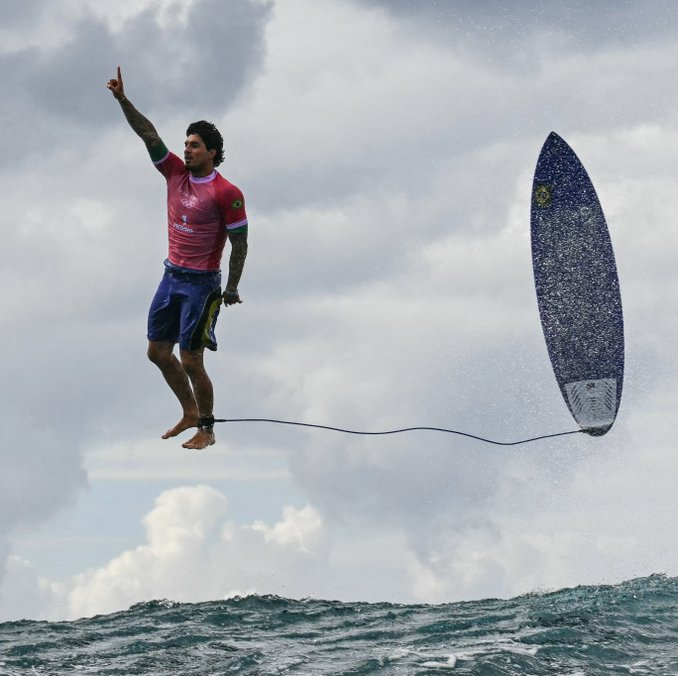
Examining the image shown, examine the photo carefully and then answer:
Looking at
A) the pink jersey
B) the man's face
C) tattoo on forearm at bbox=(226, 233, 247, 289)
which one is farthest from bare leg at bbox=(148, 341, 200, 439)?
the man's face

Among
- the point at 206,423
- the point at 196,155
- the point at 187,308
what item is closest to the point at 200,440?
the point at 206,423

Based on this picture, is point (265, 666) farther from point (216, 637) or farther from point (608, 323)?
point (608, 323)

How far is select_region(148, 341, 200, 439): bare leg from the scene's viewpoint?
50.6ft

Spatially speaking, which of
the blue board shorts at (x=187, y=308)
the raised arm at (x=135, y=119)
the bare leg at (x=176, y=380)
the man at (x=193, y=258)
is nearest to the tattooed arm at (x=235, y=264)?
the man at (x=193, y=258)

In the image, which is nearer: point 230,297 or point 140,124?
point 140,124

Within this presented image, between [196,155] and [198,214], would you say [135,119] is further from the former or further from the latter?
[198,214]

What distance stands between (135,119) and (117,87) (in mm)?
484

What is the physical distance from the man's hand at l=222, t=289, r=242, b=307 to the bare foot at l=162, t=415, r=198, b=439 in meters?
1.90

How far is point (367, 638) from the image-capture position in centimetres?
1564

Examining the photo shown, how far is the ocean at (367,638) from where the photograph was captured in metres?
13.5

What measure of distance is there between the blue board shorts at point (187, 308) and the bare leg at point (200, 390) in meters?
0.15

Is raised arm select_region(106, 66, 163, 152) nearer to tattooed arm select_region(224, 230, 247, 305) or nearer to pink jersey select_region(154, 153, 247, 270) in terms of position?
pink jersey select_region(154, 153, 247, 270)

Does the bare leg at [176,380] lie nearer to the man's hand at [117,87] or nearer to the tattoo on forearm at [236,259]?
the tattoo on forearm at [236,259]

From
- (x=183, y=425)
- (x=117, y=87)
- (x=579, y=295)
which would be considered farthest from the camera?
(x=579, y=295)
